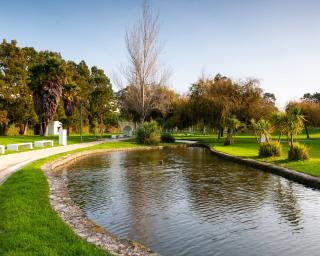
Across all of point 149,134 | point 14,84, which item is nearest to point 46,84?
point 14,84

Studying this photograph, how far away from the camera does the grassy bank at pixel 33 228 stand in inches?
258

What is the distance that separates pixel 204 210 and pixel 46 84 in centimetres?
4703

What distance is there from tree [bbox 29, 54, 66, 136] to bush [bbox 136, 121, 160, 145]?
54.7 ft

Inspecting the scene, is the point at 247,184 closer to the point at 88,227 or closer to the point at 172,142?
the point at 88,227

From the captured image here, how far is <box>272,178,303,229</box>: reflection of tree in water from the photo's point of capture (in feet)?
35.5

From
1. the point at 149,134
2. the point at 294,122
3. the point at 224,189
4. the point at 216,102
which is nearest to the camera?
the point at 224,189

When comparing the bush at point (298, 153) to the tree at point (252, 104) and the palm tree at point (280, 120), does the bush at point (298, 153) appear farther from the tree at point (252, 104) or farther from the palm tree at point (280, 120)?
the tree at point (252, 104)

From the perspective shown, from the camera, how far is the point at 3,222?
8.27 meters

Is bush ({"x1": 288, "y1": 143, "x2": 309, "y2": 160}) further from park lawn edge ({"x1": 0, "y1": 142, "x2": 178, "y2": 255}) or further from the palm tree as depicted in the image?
park lawn edge ({"x1": 0, "y1": 142, "x2": 178, "y2": 255})

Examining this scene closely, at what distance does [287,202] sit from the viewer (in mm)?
12945

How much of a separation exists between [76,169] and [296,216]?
A: 13.2 meters

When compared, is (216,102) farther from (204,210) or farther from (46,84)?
(204,210)

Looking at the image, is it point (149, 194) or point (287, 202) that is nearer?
→ point (287, 202)

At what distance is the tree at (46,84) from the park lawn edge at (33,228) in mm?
43223
